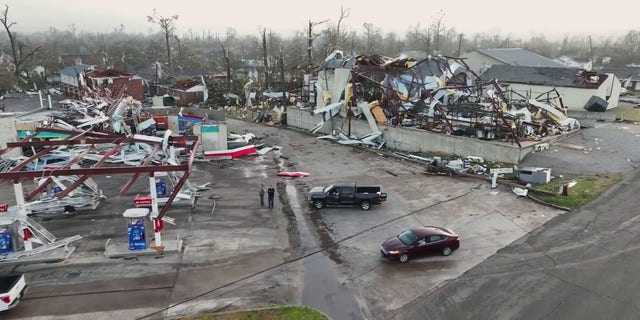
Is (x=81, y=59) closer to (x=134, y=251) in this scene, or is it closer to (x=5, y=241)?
(x=5, y=241)

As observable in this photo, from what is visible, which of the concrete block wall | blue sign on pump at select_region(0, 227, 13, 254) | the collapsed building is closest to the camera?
blue sign on pump at select_region(0, 227, 13, 254)

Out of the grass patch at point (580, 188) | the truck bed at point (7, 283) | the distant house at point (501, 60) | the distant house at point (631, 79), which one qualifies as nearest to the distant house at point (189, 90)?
the distant house at point (501, 60)

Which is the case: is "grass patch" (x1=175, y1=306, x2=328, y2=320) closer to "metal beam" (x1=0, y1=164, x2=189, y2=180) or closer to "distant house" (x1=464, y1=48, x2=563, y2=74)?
"metal beam" (x1=0, y1=164, x2=189, y2=180)

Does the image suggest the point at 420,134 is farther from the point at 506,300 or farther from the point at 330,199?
the point at 506,300

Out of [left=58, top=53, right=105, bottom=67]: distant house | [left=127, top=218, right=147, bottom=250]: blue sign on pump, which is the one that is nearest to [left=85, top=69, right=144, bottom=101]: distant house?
[left=127, top=218, right=147, bottom=250]: blue sign on pump

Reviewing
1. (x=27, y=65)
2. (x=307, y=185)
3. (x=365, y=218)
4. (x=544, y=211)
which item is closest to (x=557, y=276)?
(x=544, y=211)
